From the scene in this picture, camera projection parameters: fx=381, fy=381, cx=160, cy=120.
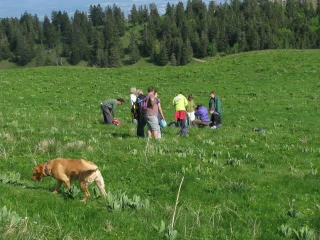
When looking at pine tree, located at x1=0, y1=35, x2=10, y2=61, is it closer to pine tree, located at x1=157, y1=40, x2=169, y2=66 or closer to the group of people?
pine tree, located at x1=157, y1=40, x2=169, y2=66

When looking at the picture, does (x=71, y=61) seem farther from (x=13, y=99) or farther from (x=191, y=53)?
(x=13, y=99)

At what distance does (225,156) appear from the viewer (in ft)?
39.5

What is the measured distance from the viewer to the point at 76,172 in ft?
23.1

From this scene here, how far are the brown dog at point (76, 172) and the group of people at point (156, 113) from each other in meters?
7.54

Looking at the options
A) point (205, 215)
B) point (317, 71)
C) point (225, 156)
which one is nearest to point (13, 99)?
point (225, 156)

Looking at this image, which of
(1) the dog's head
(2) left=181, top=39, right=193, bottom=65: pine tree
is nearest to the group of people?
(1) the dog's head

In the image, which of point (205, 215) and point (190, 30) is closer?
point (205, 215)

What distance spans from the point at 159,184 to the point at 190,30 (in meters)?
168

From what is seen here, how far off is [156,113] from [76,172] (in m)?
8.07

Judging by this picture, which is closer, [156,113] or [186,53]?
[156,113]

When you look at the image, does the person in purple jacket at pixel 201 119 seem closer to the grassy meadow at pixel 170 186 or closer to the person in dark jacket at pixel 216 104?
the person in dark jacket at pixel 216 104

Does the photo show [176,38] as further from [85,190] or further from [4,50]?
[85,190]

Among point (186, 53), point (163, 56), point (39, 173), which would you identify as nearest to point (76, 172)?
point (39, 173)

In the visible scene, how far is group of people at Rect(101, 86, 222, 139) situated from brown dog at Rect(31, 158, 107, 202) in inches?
297
